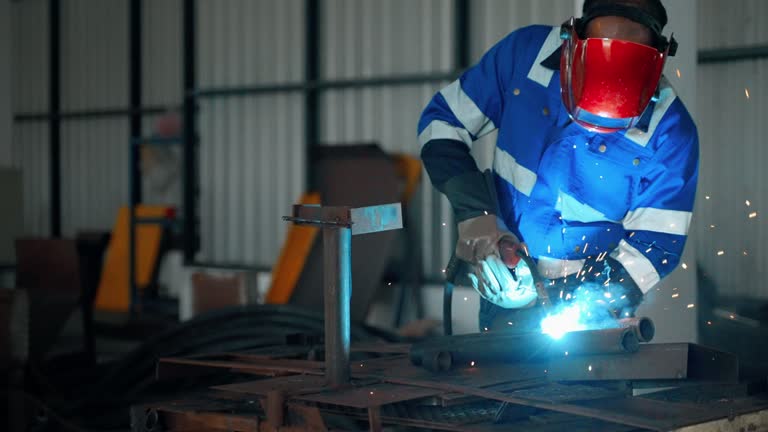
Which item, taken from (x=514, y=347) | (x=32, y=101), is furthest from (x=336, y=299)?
(x=32, y=101)

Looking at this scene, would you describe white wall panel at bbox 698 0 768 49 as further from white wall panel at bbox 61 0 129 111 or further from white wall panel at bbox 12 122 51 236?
white wall panel at bbox 12 122 51 236

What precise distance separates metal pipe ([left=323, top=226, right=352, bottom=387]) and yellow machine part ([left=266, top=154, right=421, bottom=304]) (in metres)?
4.61

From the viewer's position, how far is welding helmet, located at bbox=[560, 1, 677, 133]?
85.1 inches

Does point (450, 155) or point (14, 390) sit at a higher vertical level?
point (450, 155)

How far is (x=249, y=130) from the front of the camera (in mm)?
7875

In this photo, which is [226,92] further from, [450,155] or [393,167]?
[450,155]

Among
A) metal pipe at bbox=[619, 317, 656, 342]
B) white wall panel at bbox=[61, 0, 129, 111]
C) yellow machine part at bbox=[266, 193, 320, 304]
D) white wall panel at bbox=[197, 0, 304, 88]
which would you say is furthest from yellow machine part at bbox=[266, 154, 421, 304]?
metal pipe at bbox=[619, 317, 656, 342]

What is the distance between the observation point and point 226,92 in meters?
7.97

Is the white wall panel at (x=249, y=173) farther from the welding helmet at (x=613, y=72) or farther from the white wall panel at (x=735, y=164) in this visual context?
the welding helmet at (x=613, y=72)

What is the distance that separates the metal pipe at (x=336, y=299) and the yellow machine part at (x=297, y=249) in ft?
15.1

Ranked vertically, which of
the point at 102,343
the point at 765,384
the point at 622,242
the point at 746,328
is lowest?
the point at 102,343

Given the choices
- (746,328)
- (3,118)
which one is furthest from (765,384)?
(3,118)

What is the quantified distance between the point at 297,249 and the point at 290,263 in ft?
0.36

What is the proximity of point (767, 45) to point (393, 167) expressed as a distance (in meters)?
2.35
